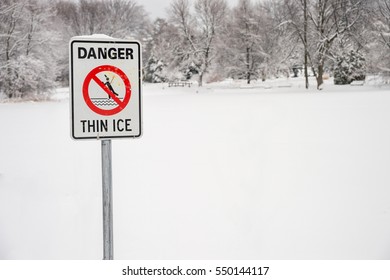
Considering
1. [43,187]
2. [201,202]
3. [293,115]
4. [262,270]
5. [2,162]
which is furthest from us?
[293,115]

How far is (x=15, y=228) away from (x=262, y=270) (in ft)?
9.18

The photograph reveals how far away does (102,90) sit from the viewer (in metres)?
2.11

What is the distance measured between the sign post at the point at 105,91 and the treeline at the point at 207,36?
29720mm

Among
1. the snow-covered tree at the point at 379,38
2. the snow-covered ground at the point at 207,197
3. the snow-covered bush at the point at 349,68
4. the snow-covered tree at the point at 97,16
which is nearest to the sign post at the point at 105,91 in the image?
the snow-covered ground at the point at 207,197

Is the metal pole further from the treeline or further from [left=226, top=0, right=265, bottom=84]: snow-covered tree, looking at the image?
[left=226, top=0, right=265, bottom=84]: snow-covered tree

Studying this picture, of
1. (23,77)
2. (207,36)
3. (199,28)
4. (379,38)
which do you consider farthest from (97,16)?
(379,38)

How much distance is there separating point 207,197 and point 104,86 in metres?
3.38

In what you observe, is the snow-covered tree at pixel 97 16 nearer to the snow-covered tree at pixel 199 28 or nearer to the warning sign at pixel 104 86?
the snow-covered tree at pixel 199 28

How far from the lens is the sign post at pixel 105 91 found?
2.08 meters

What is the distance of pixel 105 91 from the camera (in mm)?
2113

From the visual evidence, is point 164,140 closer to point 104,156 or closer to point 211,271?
point 211,271

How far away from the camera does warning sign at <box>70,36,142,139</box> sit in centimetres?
207

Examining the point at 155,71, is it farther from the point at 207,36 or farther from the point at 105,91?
the point at 105,91

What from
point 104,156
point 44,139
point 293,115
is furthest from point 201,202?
point 293,115
